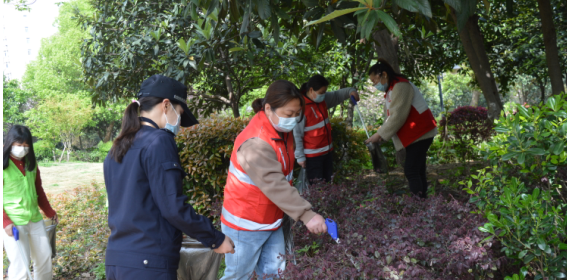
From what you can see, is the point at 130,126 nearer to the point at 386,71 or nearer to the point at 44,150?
the point at 386,71

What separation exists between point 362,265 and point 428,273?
1.06 feet

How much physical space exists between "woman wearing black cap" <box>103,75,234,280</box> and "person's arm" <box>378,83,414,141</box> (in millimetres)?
2335

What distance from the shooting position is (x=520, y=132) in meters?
2.27

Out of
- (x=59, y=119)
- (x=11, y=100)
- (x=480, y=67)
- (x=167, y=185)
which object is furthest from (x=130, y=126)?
(x=11, y=100)

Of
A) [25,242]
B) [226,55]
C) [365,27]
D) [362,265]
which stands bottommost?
[25,242]

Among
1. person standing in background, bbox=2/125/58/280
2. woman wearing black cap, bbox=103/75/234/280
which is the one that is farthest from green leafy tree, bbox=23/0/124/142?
woman wearing black cap, bbox=103/75/234/280

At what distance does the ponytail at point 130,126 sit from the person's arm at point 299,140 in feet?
7.57

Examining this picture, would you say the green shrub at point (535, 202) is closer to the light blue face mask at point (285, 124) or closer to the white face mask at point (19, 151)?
the light blue face mask at point (285, 124)

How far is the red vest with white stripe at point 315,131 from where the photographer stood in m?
4.36

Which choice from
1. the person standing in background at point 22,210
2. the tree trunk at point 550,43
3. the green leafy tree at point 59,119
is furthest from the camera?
the green leafy tree at point 59,119

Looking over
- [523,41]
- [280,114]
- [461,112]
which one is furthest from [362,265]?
[523,41]

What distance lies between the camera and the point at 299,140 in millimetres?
4395

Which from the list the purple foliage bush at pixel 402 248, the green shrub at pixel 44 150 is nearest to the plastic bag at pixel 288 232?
the purple foliage bush at pixel 402 248

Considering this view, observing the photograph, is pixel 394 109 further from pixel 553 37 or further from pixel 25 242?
pixel 25 242
